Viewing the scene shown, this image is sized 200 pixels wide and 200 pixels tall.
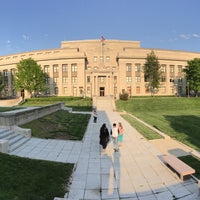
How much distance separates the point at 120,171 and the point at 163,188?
5.66ft

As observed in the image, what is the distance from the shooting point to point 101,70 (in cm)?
5225

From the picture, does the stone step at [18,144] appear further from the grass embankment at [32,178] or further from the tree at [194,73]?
the tree at [194,73]

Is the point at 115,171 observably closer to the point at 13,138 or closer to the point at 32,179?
the point at 32,179

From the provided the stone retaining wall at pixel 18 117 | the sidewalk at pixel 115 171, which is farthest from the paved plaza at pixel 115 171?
the stone retaining wall at pixel 18 117

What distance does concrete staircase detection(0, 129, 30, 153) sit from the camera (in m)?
9.12

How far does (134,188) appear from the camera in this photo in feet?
18.9

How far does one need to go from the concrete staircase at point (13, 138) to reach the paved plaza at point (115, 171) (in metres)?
0.30

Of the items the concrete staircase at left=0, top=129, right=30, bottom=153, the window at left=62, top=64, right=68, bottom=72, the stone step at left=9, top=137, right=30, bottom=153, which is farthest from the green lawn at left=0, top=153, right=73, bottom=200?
the window at left=62, top=64, right=68, bottom=72

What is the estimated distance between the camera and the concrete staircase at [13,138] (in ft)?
29.9

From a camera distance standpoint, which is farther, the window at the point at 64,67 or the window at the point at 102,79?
the window at the point at 64,67

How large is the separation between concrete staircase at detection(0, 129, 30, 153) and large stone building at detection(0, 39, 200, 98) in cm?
4245

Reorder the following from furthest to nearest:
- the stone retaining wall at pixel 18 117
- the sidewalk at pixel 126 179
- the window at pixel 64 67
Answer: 1. the window at pixel 64 67
2. the stone retaining wall at pixel 18 117
3. the sidewalk at pixel 126 179

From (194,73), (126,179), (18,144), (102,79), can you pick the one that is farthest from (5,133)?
(194,73)

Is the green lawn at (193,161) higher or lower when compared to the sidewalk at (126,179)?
lower
